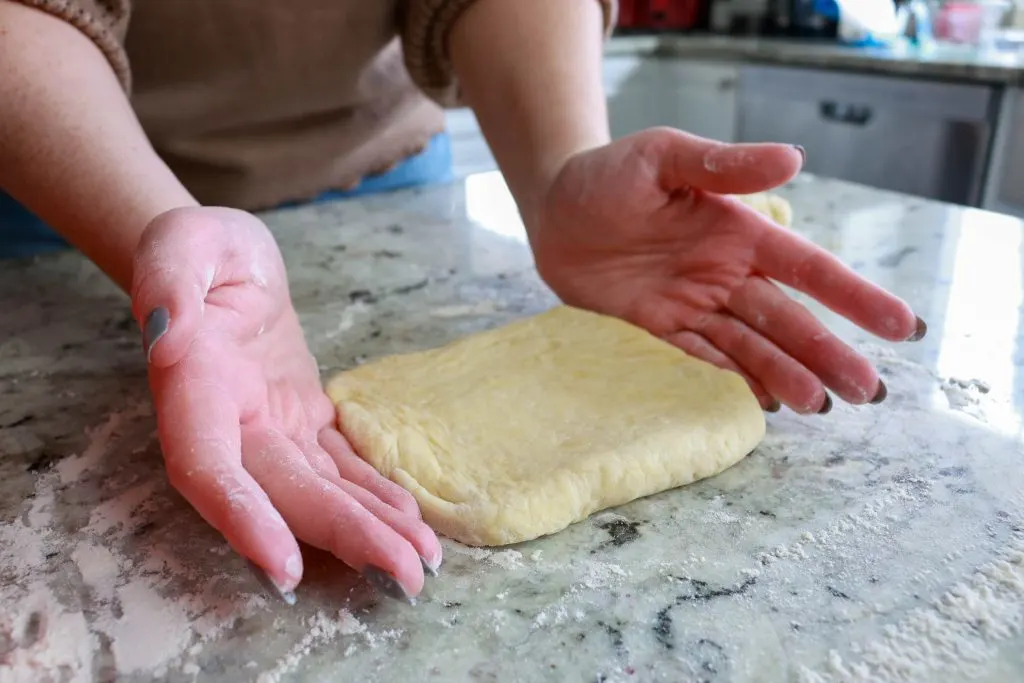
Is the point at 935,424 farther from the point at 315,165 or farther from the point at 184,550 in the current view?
the point at 315,165

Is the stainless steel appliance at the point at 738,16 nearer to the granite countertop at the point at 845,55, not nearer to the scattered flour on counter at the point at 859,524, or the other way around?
the granite countertop at the point at 845,55

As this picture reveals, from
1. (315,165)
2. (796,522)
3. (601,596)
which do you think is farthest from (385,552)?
(315,165)

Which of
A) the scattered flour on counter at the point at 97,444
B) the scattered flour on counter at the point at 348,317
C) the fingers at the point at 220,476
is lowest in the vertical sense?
the scattered flour on counter at the point at 348,317

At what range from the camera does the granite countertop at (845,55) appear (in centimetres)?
207

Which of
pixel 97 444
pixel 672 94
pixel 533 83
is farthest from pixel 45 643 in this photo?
pixel 672 94

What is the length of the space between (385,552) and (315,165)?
3.10 ft

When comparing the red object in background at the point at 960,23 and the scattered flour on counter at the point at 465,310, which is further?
the red object in background at the point at 960,23

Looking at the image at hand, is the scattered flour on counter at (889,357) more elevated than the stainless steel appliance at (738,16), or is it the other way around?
the stainless steel appliance at (738,16)

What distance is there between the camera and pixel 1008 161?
6.91 ft

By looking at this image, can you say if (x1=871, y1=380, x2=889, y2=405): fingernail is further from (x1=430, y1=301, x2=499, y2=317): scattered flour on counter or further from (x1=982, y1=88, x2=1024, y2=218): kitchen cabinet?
(x1=982, y1=88, x2=1024, y2=218): kitchen cabinet

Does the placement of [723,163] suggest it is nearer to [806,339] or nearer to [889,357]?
[806,339]

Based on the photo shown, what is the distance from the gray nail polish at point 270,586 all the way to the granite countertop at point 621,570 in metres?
0.03

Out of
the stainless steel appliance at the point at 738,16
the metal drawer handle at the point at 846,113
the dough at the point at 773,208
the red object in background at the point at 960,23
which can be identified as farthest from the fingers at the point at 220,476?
the stainless steel appliance at the point at 738,16

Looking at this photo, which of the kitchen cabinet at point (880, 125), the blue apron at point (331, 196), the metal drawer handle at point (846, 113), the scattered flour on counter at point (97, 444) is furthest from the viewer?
the metal drawer handle at point (846, 113)
